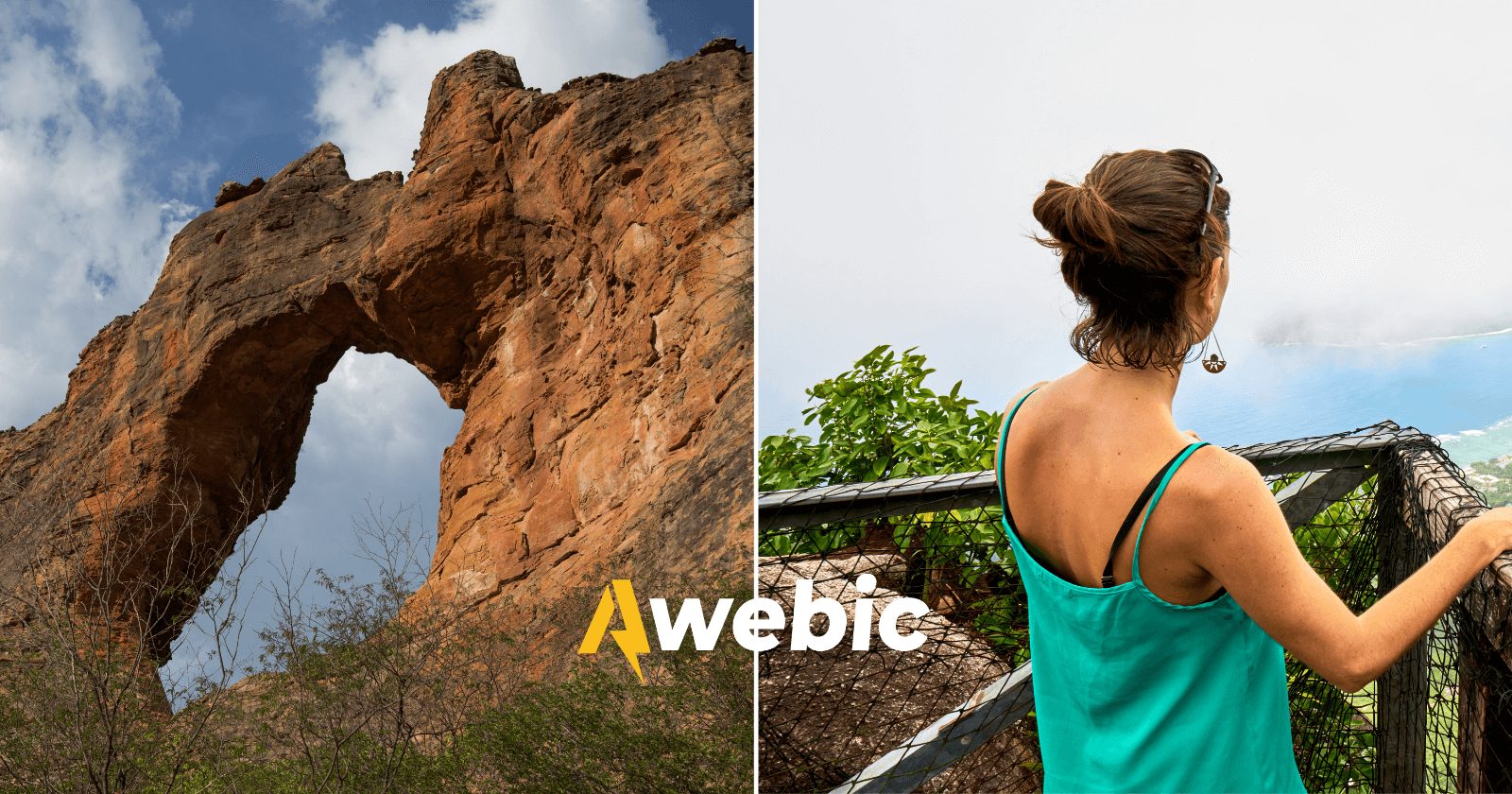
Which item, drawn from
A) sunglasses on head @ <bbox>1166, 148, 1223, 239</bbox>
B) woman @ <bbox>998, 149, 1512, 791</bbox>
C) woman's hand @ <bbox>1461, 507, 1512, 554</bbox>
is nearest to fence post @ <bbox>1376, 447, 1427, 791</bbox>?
woman's hand @ <bbox>1461, 507, 1512, 554</bbox>

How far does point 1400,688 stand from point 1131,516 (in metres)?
1.16

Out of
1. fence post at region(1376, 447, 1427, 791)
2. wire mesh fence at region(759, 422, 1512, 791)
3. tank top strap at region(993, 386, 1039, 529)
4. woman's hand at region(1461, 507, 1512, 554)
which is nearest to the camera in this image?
woman's hand at region(1461, 507, 1512, 554)

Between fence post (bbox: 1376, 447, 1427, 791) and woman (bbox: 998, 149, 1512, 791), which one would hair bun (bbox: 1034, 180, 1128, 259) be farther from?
fence post (bbox: 1376, 447, 1427, 791)

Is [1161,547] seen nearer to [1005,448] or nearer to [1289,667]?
[1005,448]

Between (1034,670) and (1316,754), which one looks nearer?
(1034,670)

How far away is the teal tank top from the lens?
3.84ft

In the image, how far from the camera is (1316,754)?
2.35m

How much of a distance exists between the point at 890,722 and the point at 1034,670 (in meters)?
1.60

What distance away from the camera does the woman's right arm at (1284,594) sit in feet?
3.41

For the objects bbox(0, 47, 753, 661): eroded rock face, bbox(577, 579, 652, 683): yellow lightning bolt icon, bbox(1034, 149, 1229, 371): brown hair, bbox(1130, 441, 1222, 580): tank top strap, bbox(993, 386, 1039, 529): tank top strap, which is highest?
bbox(0, 47, 753, 661): eroded rock face

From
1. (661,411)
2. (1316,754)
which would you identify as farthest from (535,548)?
(1316,754)

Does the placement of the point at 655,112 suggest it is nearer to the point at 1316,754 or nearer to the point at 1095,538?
the point at 1316,754

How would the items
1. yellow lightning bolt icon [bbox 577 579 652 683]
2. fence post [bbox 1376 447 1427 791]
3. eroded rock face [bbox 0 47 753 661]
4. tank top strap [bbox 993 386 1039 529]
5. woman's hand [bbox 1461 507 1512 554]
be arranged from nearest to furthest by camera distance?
woman's hand [bbox 1461 507 1512 554], tank top strap [bbox 993 386 1039 529], fence post [bbox 1376 447 1427 791], yellow lightning bolt icon [bbox 577 579 652 683], eroded rock face [bbox 0 47 753 661]

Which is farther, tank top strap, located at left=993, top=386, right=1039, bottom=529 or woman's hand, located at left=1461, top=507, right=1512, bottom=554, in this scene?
tank top strap, located at left=993, top=386, right=1039, bottom=529
